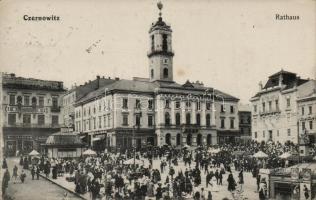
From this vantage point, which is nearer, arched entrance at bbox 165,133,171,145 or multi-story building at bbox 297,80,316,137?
multi-story building at bbox 297,80,316,137

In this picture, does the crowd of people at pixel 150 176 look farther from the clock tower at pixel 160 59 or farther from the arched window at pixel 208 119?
the arched window at pixel 208 119

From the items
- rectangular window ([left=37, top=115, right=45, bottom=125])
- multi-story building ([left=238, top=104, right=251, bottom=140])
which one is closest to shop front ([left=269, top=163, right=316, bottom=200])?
rectangular window ([left=37, top=115, right=45, bottom=125])

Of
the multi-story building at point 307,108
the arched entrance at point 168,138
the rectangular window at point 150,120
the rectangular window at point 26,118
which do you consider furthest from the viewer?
the arched entrance at point 168,138

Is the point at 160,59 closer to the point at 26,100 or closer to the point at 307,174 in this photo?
the point at 26,100

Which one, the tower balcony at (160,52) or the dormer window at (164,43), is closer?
the dormer window at (164,43)

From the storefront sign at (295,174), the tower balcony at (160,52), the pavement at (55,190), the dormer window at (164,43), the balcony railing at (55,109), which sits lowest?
the pavement at (55,190)

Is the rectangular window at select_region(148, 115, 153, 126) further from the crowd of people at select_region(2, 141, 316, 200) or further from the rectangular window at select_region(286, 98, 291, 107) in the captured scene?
the rectangular window at select_region(286, 98, 291, 107)

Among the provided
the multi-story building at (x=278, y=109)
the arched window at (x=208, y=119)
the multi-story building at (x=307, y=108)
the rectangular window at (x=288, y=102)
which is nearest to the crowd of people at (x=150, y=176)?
the multi-story building at (x=307, y=108)
